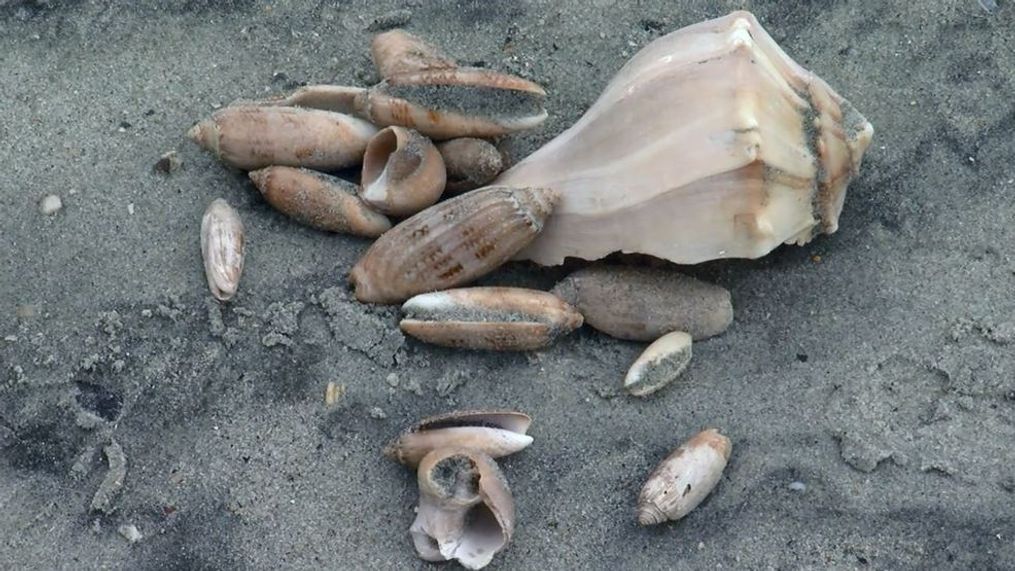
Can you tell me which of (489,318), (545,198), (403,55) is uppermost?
(403,55)

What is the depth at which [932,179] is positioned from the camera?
8.32ft

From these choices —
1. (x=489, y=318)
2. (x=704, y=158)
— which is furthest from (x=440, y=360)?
(x=704, y=158)

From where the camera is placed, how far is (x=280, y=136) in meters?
2.48

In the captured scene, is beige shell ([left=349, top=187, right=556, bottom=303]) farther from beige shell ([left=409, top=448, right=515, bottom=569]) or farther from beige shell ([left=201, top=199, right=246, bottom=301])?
beige shell ([left=409, top=448, right=515, bottom=569])

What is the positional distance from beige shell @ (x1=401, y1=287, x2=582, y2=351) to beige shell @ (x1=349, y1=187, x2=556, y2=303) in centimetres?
4

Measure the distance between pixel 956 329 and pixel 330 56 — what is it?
56.7 inches

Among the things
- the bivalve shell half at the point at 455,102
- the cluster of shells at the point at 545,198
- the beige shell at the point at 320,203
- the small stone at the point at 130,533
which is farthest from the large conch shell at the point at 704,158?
the small stone at the point at 130,533

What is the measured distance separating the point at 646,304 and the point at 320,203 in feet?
2.20

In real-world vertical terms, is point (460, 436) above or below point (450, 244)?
below

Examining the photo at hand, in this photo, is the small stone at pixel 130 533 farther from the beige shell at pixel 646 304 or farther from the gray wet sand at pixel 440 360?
the beige shell at pixel 646 304

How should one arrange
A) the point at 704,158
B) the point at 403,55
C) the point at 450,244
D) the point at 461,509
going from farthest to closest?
the point at 403,55
the point at 450,244
the point at 704,158
the point at 461,509

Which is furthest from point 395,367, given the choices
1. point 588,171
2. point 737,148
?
point 737,148

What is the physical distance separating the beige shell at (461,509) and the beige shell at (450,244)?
0.37 meters

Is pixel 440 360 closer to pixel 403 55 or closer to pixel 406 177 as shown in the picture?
pixel 406 177
